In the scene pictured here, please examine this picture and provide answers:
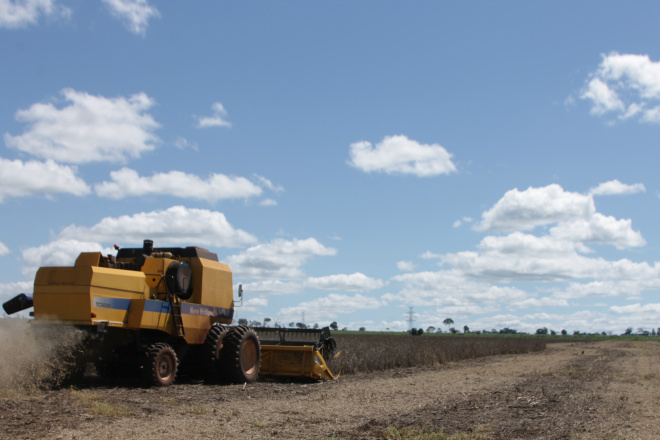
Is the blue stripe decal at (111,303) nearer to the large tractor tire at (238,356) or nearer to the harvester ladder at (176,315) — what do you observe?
the harvester ladder at (176,315)

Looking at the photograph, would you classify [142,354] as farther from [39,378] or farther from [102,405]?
[102,405]

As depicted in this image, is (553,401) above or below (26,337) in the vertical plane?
below

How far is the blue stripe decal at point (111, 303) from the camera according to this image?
12.2m

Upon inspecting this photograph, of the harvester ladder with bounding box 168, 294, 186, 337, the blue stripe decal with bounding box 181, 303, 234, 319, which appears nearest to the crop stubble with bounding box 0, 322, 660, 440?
the harvester ladder with bounding box 168, 294, 186, 337

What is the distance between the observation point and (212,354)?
49.1ft

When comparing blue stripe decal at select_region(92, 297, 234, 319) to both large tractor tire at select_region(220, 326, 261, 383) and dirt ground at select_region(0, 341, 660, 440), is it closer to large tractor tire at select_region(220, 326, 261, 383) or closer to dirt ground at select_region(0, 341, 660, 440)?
large tractor tire at select_region(220, 326, 261, 383)

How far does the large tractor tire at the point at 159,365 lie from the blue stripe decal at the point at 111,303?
3.52 feet

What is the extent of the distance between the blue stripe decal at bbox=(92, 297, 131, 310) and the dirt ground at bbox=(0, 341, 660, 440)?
1614 millimetres

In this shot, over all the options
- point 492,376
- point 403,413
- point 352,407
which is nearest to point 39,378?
point 352,407

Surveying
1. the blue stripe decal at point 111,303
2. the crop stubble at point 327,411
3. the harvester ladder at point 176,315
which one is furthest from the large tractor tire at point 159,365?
the blue stripe decal at point 111,303

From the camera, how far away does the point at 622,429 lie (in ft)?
31.3

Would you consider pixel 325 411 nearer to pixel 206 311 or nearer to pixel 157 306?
pixel 157 306

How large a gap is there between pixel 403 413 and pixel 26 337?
690 centimetres

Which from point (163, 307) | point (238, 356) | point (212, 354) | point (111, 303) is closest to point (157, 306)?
point (163, 307)
